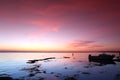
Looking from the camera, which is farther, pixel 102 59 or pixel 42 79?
pixel 102 59

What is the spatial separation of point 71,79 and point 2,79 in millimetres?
12719

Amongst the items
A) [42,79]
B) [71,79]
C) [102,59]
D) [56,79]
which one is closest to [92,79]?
[71,79]

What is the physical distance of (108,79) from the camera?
30.7 meters

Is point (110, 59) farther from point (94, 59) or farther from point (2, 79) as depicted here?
point (2, 79)

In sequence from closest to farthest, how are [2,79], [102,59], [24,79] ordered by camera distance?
[2,79] → [24,79] → [102,59]

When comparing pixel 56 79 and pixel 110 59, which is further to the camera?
pixel 110 59

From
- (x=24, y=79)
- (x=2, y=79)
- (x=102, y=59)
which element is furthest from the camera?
(x=102, y=59)

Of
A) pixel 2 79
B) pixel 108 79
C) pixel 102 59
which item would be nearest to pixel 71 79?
pixel 108 79

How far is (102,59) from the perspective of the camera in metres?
81.1

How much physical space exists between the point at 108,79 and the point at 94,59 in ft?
175

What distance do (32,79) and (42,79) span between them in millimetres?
1949

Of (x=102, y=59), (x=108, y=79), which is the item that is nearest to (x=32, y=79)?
(x=108, y=79)

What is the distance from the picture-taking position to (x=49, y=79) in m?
30.5

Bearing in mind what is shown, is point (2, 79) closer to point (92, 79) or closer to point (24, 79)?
point (24, 79)
